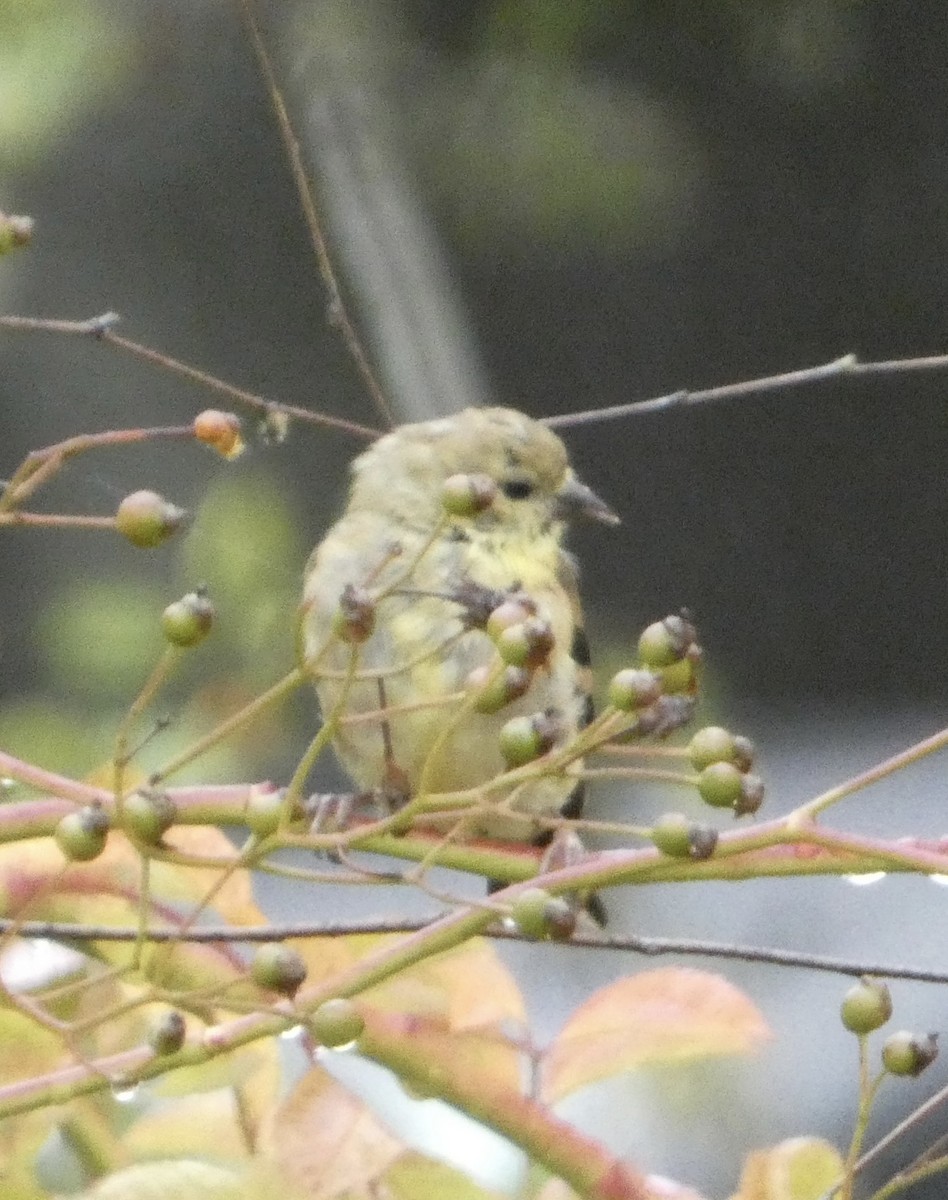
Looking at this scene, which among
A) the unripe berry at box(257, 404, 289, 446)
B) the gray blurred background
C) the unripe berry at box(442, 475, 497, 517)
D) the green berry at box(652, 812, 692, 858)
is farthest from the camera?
the gray blurred background

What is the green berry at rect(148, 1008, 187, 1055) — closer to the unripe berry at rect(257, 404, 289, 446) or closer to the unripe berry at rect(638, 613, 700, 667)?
the unripe berry at rect(638, 613, 700, 667)

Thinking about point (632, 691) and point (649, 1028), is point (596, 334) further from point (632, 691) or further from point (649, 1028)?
point (632, 691)

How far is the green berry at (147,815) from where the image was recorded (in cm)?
67

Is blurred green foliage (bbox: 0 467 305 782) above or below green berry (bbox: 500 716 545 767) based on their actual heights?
below

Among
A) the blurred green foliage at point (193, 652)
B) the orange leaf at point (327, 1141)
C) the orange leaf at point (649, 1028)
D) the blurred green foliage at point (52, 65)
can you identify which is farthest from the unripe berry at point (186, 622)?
the blurred green foliage at point (52, 65)

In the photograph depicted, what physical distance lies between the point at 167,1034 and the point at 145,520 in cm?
20

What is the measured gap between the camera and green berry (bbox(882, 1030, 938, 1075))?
0.73m

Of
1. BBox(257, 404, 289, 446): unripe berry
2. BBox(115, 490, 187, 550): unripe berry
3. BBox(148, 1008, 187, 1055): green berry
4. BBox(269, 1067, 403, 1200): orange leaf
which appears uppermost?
BBox(115, 490, 187, 550): unripe berry

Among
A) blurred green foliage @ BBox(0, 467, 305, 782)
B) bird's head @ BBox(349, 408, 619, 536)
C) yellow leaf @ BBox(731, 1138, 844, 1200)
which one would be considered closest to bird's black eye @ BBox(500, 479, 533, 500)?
bird's head @ BBox(349, 408, 619, 536)

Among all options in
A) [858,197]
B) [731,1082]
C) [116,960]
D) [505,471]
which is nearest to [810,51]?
[858,197]

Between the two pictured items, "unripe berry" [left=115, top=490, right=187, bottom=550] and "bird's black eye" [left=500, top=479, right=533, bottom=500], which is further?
"bird's black eye" [left=500, top=479, right=533, bottom=500]

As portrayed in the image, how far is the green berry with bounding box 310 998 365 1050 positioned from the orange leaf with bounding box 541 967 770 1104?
31 centimetres

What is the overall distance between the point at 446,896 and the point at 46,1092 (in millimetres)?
170

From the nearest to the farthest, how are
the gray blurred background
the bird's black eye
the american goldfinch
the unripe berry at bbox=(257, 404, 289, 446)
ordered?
the unripe berry at bbox=(257, 404, 289, 446), the american goldfinch, the bird's black eye, the gray blurred background
